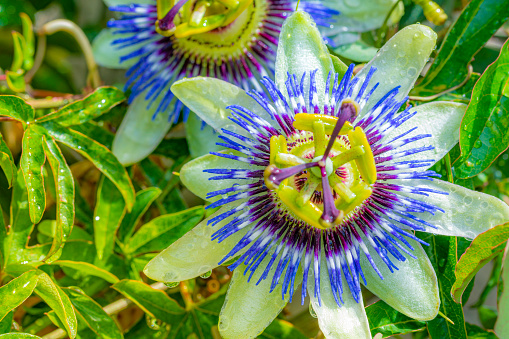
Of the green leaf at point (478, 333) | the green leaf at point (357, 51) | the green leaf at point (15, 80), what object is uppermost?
the green leaf at point (357, 51)

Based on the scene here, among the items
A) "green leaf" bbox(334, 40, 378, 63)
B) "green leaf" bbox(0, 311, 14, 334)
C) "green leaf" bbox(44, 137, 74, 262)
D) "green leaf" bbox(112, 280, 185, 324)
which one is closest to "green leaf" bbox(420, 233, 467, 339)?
"green leaf" bbox(334, 40, 378, 63)

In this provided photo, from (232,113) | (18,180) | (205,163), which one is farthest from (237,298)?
(18,180)

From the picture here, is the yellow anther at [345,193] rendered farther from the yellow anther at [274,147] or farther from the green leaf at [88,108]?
the green leaf at [88,108]

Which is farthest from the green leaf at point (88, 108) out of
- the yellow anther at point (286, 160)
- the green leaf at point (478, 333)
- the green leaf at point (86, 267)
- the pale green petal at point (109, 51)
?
the green leaf at point (478, 333)

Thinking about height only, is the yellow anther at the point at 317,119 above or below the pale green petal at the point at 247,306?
above

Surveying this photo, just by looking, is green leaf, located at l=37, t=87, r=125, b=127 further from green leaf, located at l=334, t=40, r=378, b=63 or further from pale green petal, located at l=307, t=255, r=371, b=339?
pale green petal, located at l=307, t=255, r=371, b=339

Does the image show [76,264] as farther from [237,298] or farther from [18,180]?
[237,298]
